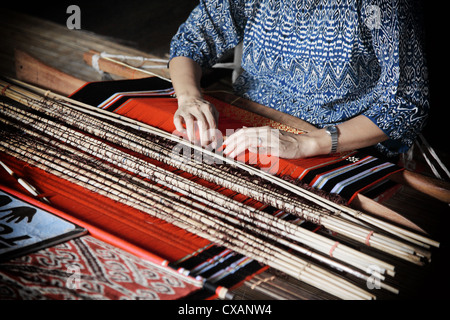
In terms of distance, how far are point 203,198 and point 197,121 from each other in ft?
1.21

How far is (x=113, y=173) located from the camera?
107 centimetres

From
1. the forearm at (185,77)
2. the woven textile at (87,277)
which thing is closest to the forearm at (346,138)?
the forearm at (185,77)

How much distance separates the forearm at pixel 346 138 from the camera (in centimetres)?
125

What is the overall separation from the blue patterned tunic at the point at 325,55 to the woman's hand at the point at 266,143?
11.1 inches

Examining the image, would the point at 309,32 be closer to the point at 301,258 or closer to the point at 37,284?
the point at 301,258

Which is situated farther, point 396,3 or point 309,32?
point 309,32

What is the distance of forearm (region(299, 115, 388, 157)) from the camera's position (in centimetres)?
125

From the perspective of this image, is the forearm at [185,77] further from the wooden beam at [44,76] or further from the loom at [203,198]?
the wooden beam at [44,76]

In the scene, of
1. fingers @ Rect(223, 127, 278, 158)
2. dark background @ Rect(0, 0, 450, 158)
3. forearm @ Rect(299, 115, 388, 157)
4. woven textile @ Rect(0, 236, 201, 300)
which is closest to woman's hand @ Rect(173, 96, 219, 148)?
fingers @ Rect(223, 127, 278, 158)

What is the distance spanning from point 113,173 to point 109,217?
161mm

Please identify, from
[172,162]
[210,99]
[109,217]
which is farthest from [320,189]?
[210,99]

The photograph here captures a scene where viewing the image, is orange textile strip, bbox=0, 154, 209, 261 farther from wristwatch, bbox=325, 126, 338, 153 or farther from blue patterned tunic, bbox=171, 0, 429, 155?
blue patterned tunic, bbox=171, 0, 429, 155

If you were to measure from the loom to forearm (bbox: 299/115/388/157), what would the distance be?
33 mm

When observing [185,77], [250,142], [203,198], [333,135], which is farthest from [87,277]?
[185,77]
